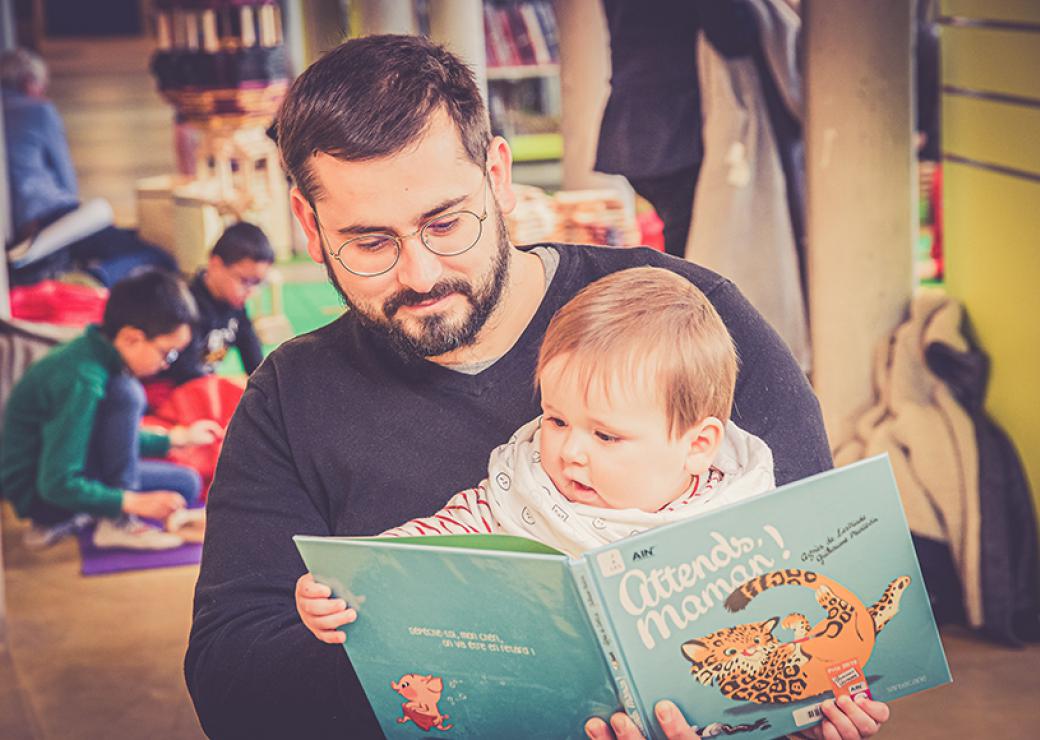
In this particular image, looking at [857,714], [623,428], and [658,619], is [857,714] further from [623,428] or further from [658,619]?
[623,428]

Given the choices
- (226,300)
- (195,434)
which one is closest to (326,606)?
(195,434)

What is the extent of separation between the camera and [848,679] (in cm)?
152

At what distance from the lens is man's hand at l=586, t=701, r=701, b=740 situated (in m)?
1.44

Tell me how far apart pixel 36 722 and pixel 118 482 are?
3.47 ft

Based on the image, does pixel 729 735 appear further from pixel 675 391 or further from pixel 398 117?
pixel 398 117

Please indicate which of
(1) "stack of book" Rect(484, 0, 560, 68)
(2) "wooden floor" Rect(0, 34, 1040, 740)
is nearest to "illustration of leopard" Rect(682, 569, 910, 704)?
(2) "wooden floor" Rect(0, 34, 1040, 740)

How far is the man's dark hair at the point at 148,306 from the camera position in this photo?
14.0 feet

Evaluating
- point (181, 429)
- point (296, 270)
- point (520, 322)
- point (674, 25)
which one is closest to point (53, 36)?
point (296, 270)

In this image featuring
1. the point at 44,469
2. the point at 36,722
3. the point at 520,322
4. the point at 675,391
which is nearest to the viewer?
the point at 675,391

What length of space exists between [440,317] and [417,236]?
0.34ft

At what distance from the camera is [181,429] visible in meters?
4.74

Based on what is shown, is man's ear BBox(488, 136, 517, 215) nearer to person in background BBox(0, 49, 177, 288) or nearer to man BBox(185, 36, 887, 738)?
man BBox(185, 36, 887, 738)

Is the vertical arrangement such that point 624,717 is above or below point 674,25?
below

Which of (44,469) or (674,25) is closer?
(674,25)
